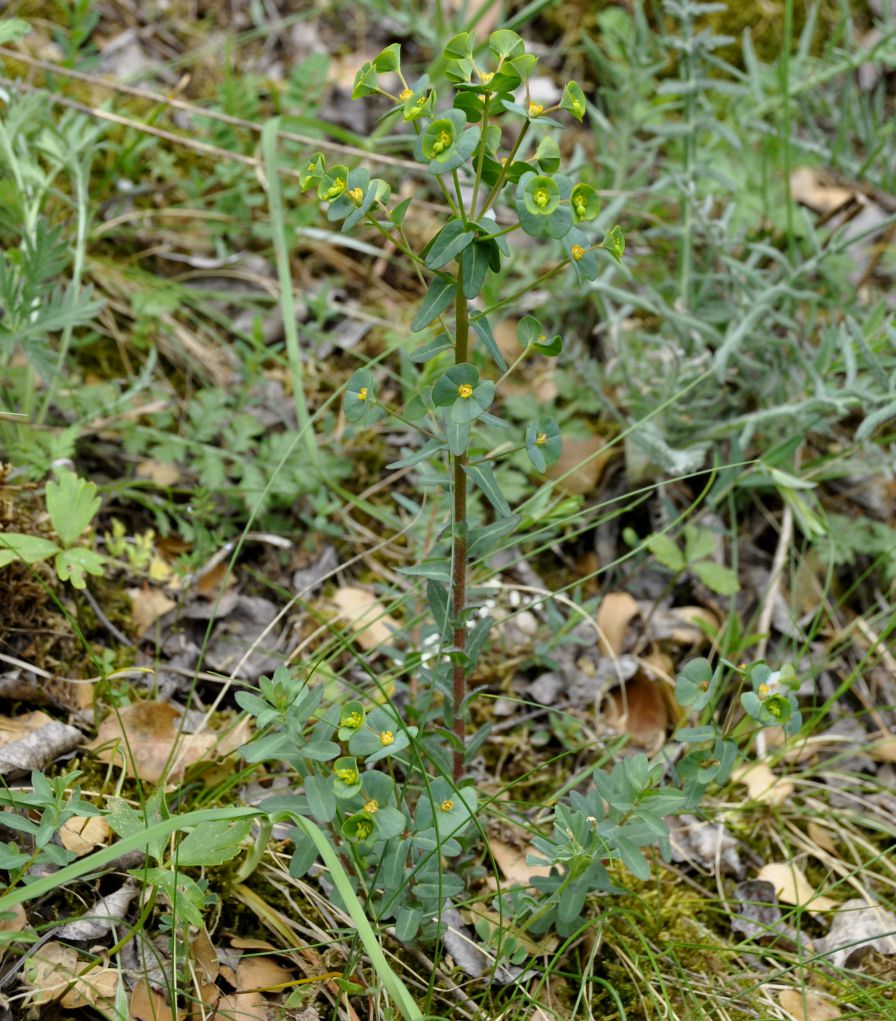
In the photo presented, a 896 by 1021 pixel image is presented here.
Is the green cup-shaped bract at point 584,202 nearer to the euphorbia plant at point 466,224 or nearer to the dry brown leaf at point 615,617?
the euphorbia plant at point 466,224

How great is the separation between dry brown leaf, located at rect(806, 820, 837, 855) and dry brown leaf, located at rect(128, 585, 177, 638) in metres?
1.67

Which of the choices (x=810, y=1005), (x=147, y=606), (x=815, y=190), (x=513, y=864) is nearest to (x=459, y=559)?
(x=513, y=864)

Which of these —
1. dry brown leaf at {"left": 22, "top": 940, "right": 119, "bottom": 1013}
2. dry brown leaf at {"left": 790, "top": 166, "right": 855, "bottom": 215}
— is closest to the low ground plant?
dry brown leaf at {"left": 22, "top": 940, "right": 119, "bottom": 1013}

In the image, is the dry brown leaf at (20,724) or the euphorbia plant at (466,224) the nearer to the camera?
the euphorbia plant at (466,224)

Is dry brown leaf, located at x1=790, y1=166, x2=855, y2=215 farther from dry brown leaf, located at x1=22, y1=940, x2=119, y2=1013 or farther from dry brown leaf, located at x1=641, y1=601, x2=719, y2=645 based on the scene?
dry brown leaf, located at x1=22, y1=940, x2=119, y2=1013

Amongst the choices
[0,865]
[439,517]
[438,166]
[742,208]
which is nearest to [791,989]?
[439,517]

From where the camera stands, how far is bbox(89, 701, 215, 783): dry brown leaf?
2012 mm

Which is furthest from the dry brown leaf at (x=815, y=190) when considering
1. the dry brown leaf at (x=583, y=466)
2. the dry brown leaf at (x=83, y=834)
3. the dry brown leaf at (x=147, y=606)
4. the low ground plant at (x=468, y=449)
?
the dry brown leaf at (x=83, y=834)

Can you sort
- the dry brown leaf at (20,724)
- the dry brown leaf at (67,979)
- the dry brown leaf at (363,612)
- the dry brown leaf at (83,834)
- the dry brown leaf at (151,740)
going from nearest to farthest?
the dry brown leaf at (67,979) → the dry brown leaf at (83,834) → the dry brown leaf at (20,724) → the dry brown leaf at (151,740) → the dry brown leaf at (363,612)

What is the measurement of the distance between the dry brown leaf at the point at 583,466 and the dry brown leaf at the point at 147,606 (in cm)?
117

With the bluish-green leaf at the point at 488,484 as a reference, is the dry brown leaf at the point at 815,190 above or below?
above

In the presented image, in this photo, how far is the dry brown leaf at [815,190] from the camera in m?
3.79

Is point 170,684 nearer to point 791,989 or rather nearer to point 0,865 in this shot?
point 0,865

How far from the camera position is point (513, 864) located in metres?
2.11
